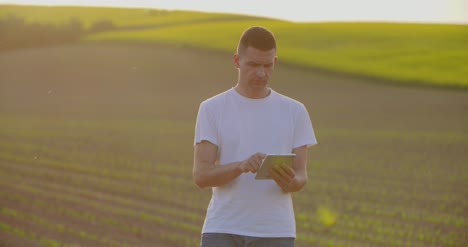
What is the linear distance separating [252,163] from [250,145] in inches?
8.9

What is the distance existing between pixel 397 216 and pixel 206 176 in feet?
28.9

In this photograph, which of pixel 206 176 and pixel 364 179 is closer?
pixel 206 176

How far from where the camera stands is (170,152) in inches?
794

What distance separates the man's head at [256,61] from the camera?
15.3 feet

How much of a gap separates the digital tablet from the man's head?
1.17 ft

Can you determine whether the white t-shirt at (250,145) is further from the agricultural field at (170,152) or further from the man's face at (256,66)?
the agricultural field at (170,152)

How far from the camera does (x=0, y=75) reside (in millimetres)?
36094

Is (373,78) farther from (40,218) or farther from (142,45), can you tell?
(40,218)

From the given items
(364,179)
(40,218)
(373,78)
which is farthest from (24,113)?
(40,218)

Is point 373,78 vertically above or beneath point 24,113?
above

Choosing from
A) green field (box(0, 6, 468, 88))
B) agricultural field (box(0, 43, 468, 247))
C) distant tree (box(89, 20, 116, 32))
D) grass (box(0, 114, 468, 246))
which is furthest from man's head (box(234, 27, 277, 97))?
distant tree (box(89, 20, 116, 32))

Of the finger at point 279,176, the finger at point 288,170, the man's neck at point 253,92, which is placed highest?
the man's neck at point 253,92

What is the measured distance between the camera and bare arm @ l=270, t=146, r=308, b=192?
14.7ft

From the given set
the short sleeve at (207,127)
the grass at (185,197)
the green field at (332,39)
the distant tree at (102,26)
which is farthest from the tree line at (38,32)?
the short sleeve at (207,127)
